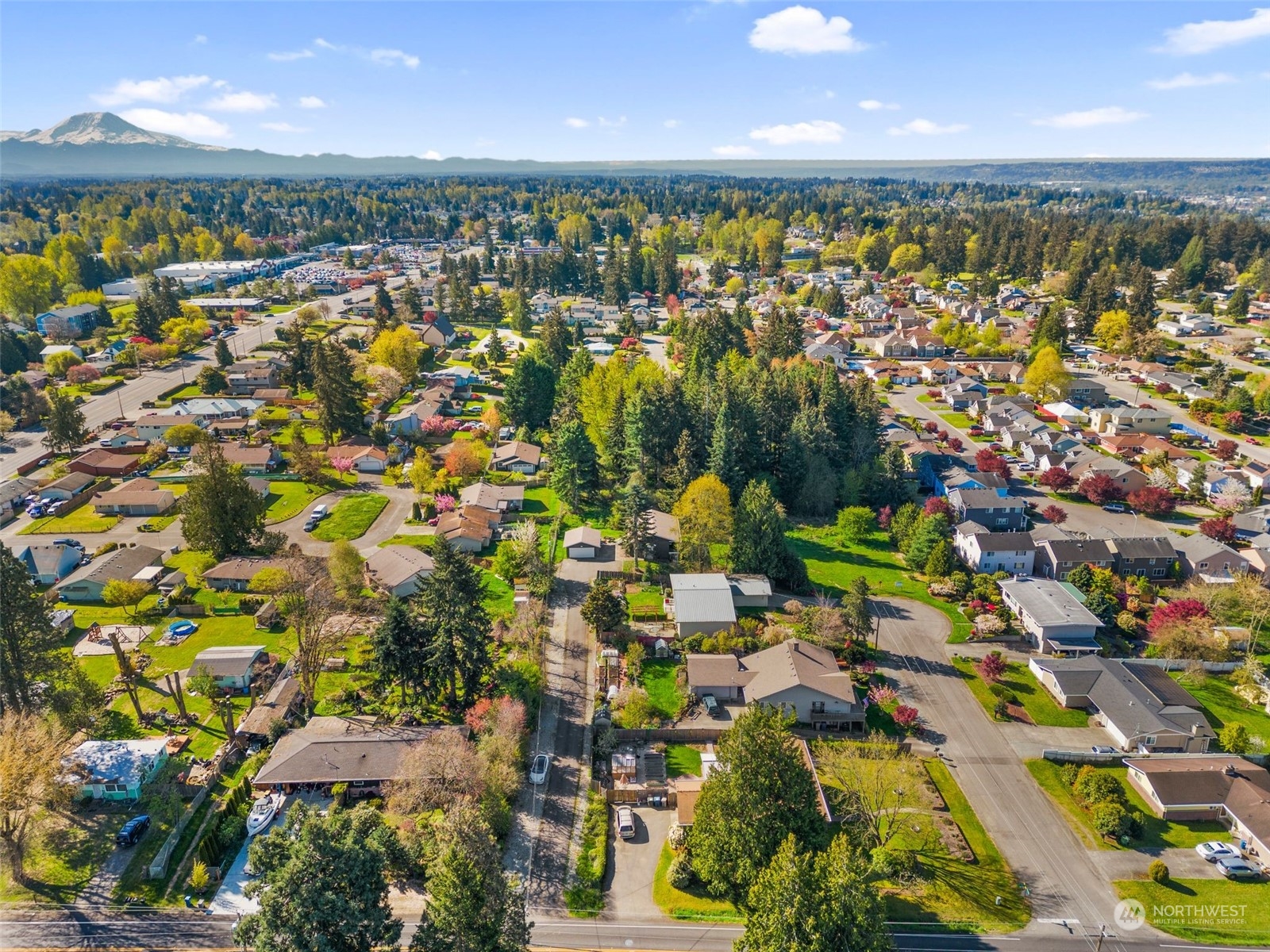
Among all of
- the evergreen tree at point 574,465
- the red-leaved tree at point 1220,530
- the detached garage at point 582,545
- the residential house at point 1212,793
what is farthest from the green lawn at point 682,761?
the red-leaved tree at point 1220,530

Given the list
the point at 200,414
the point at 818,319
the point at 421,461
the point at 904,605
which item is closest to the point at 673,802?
the point at 904,605

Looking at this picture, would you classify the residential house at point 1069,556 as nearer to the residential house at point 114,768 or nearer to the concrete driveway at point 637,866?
the concrete driveway at point 637,866

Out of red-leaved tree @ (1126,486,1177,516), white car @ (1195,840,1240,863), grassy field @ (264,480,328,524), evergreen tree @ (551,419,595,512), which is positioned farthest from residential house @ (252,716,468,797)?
red-leaved tree @ (1126,486,1177,516)

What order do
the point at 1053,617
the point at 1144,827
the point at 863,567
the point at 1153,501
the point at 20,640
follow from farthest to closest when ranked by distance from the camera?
the point at 1153,501 < the point at 863,567 < the point at 1053,617 < the point at 20,640 < the point at 1144,827

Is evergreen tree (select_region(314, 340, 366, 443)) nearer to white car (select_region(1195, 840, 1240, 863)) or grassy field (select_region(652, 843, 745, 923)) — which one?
grassy field (select_region(652, 843, 745, 923))

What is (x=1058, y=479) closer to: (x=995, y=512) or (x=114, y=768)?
(x=995, y=512)

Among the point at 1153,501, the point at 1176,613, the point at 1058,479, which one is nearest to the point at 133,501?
the point at 1176,613
